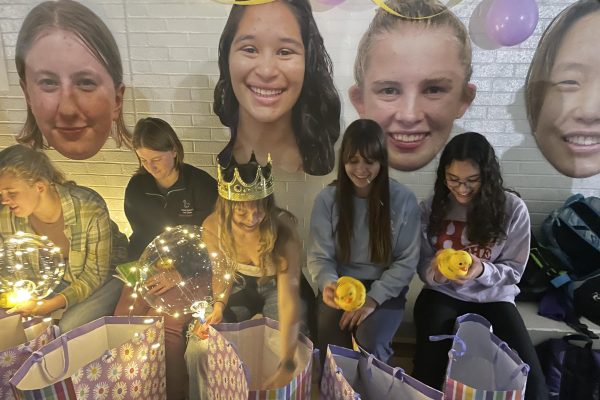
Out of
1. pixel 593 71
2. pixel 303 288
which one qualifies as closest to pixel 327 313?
pixel 303 288

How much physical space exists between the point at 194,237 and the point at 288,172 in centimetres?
52

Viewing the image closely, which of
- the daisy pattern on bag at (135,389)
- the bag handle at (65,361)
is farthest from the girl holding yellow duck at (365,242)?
Answer: the bag handle at (65,361)

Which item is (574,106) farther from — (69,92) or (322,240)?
(69,92)

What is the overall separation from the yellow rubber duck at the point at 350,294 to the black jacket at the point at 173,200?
699mm

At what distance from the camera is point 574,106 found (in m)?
2.03

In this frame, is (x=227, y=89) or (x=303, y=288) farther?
(x=303, y=288)

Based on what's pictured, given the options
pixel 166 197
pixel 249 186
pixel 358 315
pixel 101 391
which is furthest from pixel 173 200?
pixel 358 315

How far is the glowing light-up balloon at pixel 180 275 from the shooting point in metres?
1.83

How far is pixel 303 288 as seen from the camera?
86.2 inches

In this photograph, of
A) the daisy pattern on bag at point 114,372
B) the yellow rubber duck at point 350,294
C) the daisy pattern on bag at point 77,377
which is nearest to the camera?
the daisy pattern on bag at point 77,377

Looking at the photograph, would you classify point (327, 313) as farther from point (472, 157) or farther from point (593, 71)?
point (593, 71)

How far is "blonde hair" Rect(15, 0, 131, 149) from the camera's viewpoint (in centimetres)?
200

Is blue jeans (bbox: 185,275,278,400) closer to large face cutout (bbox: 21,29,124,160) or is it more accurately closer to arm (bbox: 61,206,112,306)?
arm (bbox: 61,206,112,306)

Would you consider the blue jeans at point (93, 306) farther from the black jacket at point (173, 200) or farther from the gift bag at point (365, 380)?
the gift bag at point (365, 380)
